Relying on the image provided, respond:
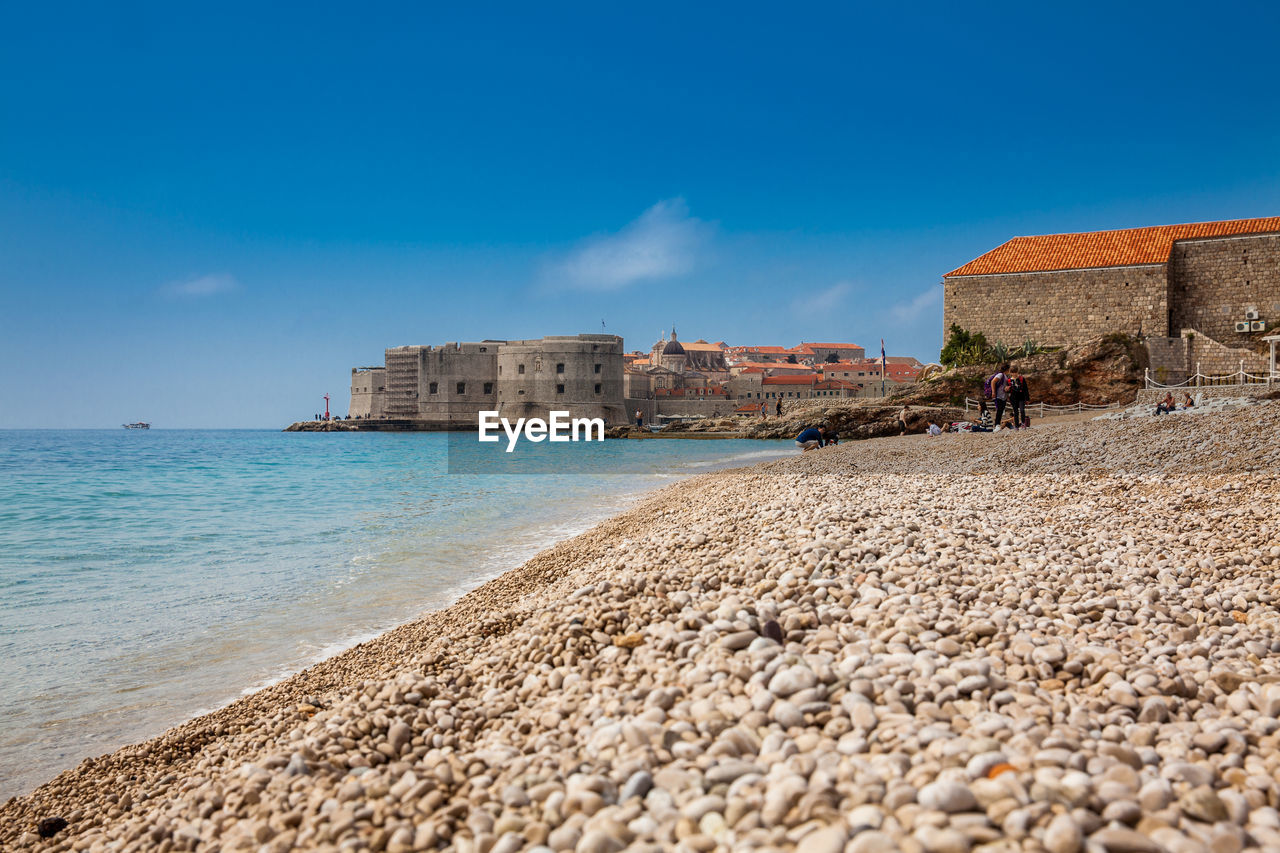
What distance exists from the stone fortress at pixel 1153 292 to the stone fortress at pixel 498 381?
32.6 m

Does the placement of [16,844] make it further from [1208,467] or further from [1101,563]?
[1208,467]

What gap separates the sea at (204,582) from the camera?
14.3 feet

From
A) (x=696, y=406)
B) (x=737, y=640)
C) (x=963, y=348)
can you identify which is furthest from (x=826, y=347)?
(x=737, y=640)

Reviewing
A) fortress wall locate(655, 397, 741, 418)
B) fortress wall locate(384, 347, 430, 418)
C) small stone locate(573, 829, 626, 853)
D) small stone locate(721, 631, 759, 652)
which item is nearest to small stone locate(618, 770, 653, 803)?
small stone locate(573, 829, 626, 853)

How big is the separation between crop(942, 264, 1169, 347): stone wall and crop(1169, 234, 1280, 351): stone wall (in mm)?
1166

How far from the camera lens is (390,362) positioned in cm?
7206

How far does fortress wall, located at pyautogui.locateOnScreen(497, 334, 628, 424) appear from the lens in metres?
61.7

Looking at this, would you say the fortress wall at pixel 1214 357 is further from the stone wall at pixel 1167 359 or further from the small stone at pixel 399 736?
the small stone at pixel 399 736

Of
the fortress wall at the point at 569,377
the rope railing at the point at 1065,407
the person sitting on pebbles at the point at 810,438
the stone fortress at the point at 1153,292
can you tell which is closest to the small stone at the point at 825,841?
the person sitting on pebbles at the point at 810,438

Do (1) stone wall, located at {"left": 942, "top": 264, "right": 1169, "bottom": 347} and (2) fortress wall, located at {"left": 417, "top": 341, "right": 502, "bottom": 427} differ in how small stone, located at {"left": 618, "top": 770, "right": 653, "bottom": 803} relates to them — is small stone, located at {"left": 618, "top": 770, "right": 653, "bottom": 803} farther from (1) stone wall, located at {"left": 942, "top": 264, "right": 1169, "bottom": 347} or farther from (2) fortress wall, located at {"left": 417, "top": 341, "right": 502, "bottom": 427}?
(2) fortress wall, located at {"left": 417, "top": 341, "right": 502, "bottom": 427}

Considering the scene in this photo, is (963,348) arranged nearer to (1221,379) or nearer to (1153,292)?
(1153,292)

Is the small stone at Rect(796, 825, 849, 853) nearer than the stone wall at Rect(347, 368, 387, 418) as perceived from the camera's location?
Yes

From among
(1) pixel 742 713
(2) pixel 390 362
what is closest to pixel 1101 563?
(1) pixel 742 713

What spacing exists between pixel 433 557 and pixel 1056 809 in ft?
24.8
